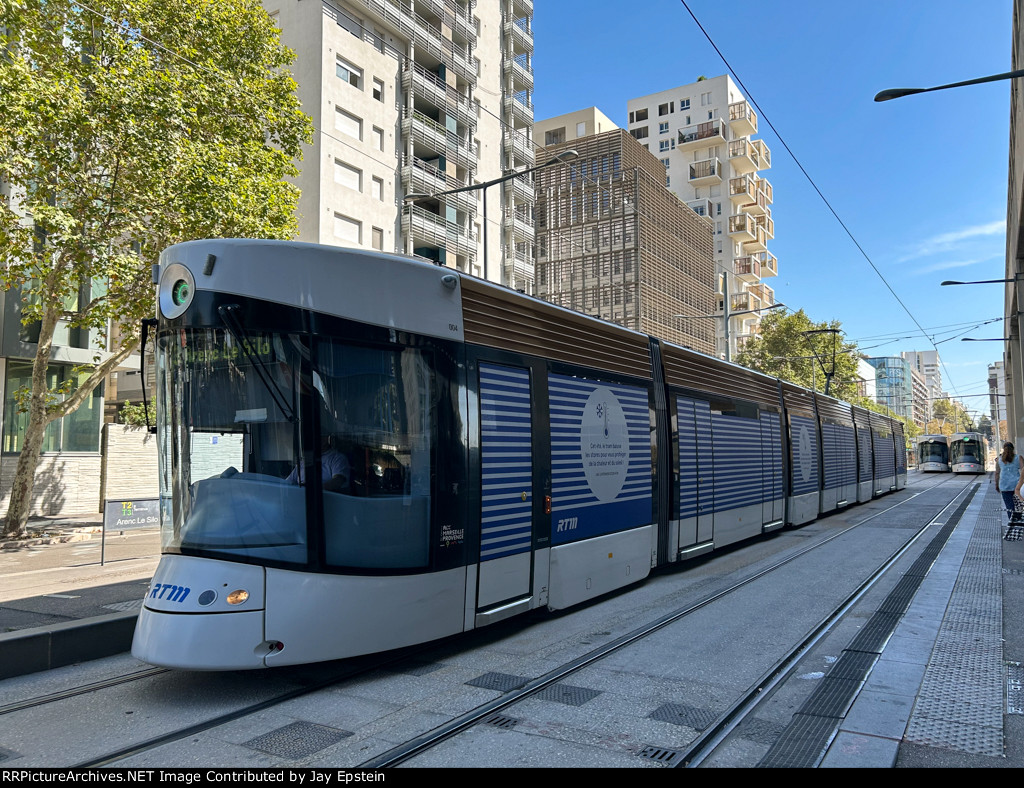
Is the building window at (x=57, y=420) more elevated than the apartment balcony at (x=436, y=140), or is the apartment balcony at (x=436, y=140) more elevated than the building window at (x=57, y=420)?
the apartment balcony at (x=436, y=140)

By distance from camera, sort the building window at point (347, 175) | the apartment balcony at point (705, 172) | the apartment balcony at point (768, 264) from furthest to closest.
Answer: the apartment balcony at point (768, 264)
the apartment balcony at point (705, 172)
the building window at point (347, 175)

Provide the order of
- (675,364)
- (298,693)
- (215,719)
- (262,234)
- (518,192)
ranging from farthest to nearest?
1. (518,192)
2. (262,234)
3. (675,364)
4. (298,693)
5. (215,719)

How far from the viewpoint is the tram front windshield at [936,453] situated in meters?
56.3

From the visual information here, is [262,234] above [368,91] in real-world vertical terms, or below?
below

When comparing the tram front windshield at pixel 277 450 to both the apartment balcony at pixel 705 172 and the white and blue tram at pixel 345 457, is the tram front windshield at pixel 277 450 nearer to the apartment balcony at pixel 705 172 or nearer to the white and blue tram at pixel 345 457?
the white and blue tram at pixel 345 457

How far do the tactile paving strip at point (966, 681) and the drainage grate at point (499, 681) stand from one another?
242cm

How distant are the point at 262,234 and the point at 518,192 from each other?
96.3ft

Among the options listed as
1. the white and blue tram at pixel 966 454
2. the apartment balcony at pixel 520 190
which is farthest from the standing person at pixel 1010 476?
the white and blue tram at pixel 966 454

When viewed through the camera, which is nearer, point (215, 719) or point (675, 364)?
point (215, 719)

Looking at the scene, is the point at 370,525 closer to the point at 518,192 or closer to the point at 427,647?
the point at 427,647

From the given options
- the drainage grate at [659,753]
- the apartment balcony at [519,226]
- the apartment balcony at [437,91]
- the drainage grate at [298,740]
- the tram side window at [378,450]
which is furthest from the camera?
the apartment balcony at [519,226]

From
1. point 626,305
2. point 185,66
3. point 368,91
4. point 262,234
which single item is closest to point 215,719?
point 262,234

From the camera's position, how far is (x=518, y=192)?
42.4 metres

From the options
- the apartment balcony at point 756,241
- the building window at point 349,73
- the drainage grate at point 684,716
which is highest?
the apartment balcony at point 756,241
